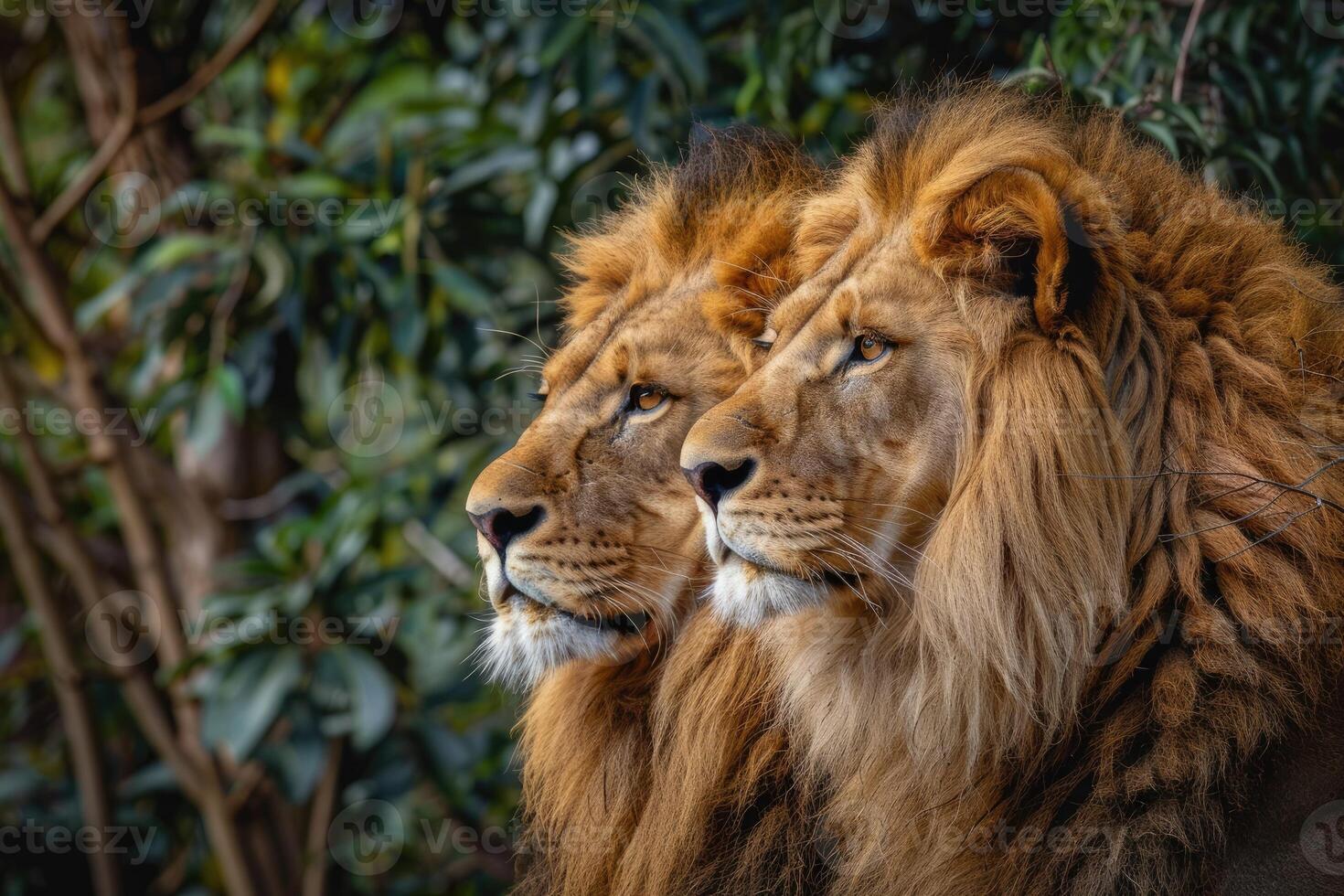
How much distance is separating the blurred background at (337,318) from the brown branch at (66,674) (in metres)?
0.01

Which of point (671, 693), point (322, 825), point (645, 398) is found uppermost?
point (645, 398)

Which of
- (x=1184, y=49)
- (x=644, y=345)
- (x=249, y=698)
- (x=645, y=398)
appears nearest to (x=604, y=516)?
(x=645, y=398)

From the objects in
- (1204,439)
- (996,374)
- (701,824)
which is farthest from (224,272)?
(1204,439)

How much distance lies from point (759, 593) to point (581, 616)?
453 millimetres

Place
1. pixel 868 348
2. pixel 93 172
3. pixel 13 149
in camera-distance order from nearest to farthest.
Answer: pixel 868 348 → pixel 93 172 → pixel 13 149

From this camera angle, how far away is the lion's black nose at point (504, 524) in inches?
88.3

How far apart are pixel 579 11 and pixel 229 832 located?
2711 mm

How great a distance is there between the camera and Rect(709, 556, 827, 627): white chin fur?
1.88m

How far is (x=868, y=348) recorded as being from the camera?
1.94m

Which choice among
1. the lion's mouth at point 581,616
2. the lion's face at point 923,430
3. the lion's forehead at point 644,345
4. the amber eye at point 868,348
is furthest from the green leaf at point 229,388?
the amber eye at point 868,348

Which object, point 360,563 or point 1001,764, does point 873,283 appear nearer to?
point 1001,764

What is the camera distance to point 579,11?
3.33 meters

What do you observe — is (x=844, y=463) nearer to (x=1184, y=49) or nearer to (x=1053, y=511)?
(x=1053, y=511)

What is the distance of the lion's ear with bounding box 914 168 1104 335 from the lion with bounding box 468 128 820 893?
17.9 inches
